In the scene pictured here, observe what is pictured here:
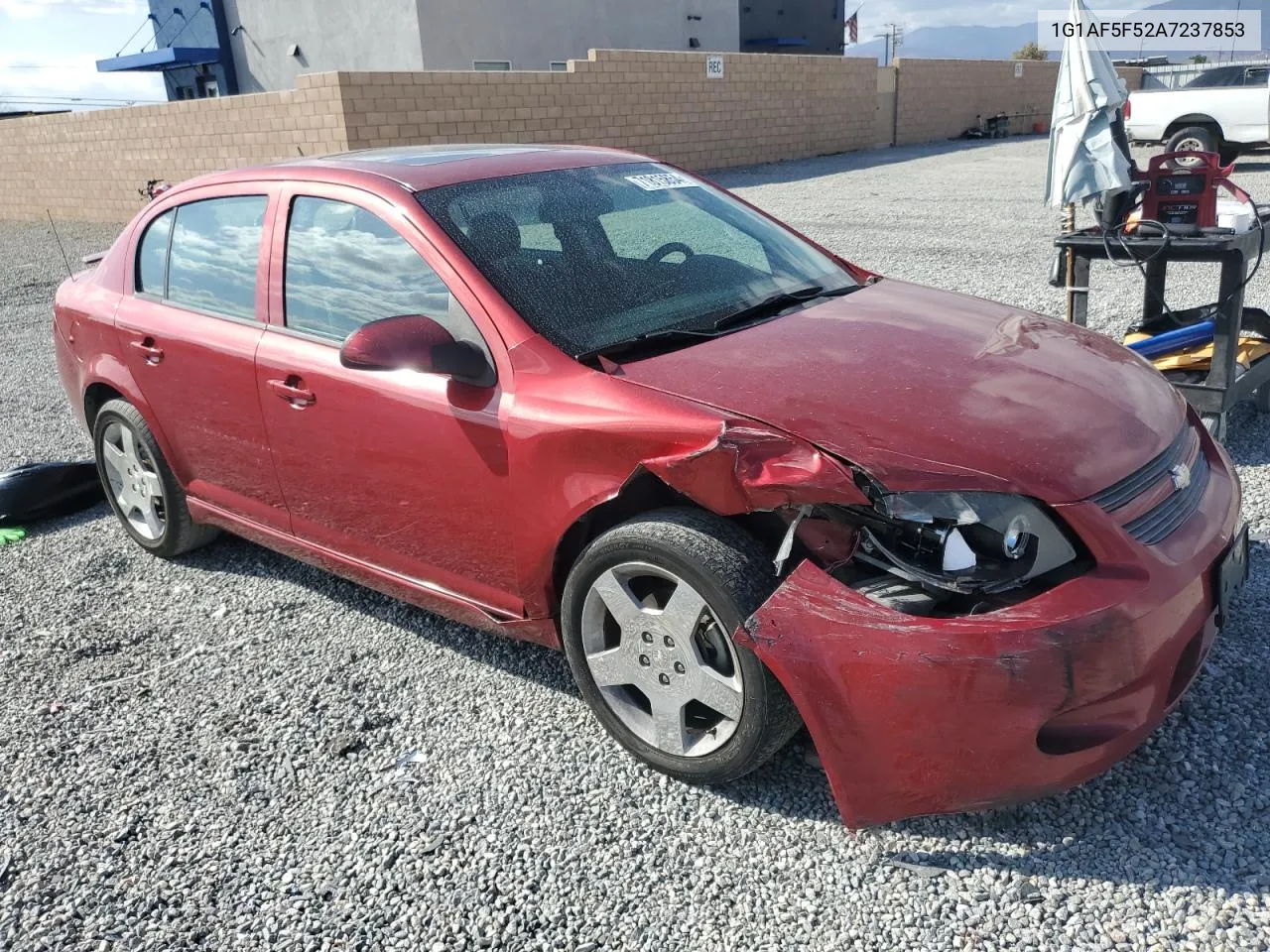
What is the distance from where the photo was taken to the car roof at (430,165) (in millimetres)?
3580

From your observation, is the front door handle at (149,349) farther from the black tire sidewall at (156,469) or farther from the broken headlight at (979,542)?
the broken headlight at (979,542)

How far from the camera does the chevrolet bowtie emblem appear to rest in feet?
9.00

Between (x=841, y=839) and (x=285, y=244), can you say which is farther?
(x=285, y=244)

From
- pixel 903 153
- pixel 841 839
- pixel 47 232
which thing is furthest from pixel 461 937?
pixel 903 153

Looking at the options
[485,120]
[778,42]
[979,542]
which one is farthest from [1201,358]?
[778,42]

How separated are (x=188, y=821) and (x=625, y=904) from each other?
1297 millimetres

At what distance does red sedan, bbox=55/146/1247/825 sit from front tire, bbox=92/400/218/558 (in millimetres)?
160

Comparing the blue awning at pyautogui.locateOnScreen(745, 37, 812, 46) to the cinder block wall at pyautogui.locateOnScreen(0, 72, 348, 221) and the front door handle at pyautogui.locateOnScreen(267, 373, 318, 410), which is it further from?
the front door handle at pyautogui.locateOnScreen(267, 373, 318, 410)

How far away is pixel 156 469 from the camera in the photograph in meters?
4.43

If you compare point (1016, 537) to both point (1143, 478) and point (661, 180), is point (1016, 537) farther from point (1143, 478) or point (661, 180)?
point (661, 180)

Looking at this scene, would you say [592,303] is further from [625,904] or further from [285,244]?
[625,904]

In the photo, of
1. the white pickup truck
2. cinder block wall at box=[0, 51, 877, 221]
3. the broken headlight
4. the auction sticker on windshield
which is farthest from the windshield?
the white pickup truck

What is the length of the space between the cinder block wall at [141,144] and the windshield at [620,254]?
13341mm

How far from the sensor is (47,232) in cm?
2012
